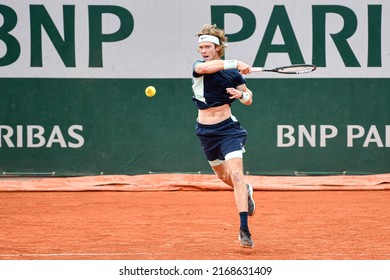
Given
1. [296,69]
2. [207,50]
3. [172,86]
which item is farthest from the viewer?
[172,86]

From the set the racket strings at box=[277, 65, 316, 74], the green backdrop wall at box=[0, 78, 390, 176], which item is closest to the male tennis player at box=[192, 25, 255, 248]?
the racket strings at box=[277, 65, 316, 74]

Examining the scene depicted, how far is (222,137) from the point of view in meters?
6.85

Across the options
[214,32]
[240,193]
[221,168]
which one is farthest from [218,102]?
[240,193]

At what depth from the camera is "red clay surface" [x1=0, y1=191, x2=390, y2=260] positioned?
643cm

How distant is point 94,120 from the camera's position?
11.8m

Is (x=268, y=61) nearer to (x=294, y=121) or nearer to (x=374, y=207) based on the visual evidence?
(x=294, y=121)

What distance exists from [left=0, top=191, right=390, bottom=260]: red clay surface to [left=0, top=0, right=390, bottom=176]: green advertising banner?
72cm

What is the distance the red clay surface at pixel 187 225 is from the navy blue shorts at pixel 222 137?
29.3 inches

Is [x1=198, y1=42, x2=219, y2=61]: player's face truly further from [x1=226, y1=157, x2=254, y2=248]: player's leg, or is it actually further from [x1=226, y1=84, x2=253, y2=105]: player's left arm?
[x1=226, y1=157, x2=254, y2=248]: player's leg

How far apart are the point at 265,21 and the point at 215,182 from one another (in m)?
2.26

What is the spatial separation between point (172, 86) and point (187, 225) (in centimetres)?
395

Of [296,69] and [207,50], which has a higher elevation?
[207,50]

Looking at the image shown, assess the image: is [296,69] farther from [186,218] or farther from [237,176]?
[186,218]
